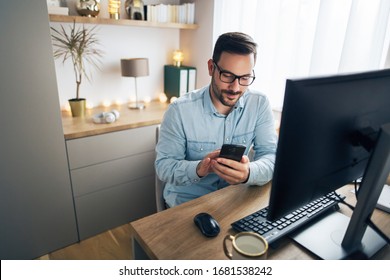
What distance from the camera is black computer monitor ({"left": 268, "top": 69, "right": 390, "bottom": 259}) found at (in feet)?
1.86

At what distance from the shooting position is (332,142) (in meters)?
0.66

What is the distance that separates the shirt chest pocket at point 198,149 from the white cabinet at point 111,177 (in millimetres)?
816

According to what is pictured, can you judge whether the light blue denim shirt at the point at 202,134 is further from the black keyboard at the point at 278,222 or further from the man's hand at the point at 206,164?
the black keyboard at the point at 278,222

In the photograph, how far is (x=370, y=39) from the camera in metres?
1.46

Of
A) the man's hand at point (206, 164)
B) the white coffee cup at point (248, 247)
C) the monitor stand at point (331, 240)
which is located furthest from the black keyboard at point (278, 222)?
the man's hand at point (206, 164)

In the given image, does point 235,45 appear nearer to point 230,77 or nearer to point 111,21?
point 230,77

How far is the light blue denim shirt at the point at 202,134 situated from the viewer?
3.97 feet

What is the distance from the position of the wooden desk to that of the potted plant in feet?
4.74

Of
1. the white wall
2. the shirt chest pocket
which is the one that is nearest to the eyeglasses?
the shirt chest pocket

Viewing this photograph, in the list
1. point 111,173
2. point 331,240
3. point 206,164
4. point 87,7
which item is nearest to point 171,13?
point 87,7
